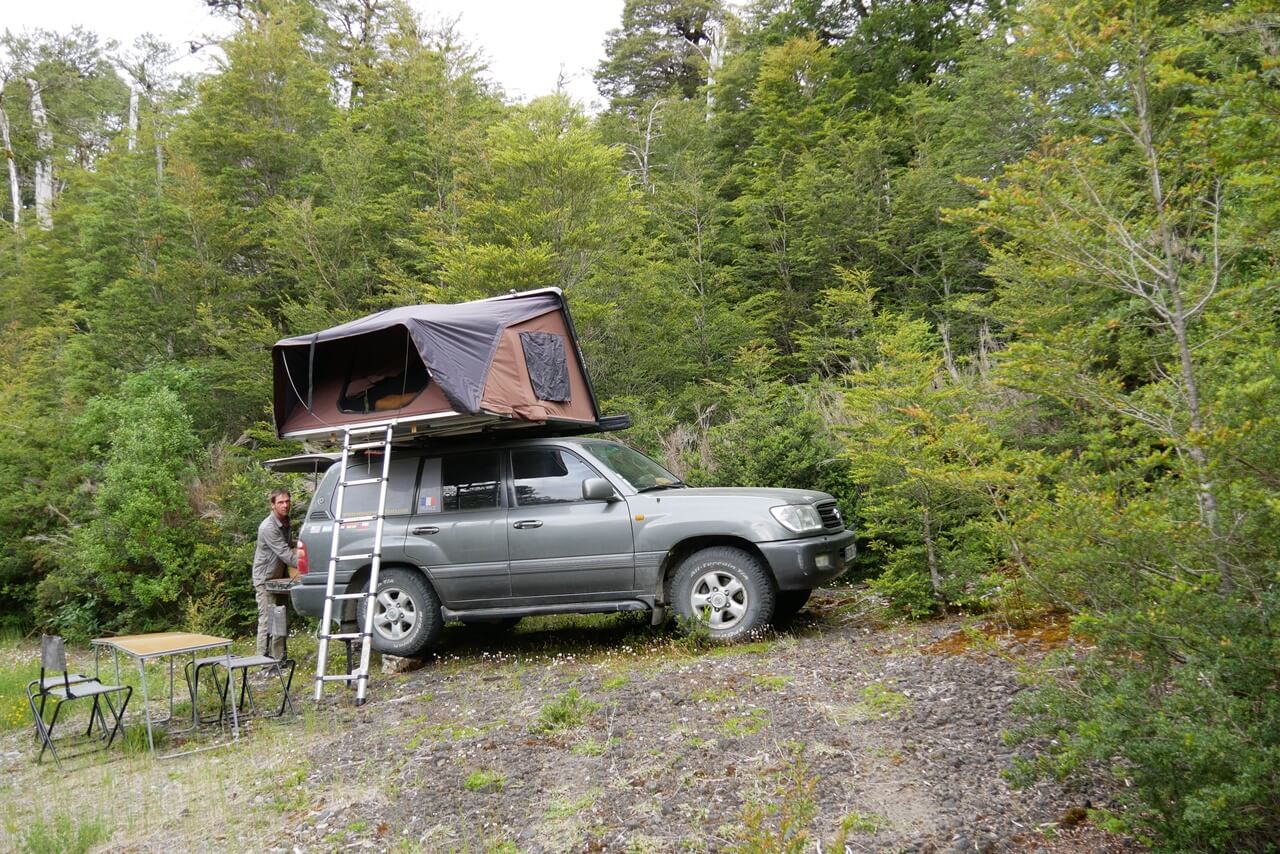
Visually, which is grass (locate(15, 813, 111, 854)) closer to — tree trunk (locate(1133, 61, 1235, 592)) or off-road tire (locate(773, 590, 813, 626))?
off-road tire (locate(773, 590, 813, 626))

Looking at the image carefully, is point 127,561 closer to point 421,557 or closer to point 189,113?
point 421,557

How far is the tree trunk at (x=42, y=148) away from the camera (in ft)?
106

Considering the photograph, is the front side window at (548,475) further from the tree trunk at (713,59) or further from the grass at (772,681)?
the tree trunk at (713,59)

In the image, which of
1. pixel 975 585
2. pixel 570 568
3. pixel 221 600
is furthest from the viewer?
pixel 221 600

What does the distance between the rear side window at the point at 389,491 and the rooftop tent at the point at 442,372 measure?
1.19ft

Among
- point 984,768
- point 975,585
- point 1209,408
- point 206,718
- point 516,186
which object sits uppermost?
point 516,186

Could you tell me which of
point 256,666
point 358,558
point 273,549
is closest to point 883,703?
point 256,666

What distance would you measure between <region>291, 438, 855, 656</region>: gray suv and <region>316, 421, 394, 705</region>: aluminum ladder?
0.17 m

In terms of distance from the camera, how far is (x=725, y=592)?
715 centimetres

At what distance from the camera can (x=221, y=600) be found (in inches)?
445

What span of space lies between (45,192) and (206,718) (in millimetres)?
34454

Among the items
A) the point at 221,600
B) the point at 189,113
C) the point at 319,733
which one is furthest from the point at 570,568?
the point at 189,113

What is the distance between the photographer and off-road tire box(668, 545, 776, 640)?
7.06m

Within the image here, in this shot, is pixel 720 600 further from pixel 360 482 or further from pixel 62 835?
pixel 62 835
